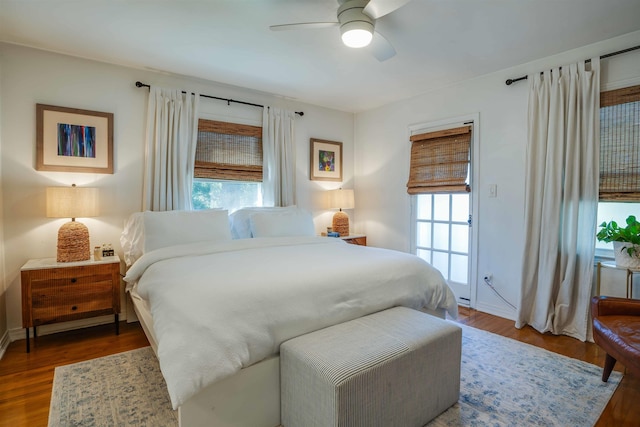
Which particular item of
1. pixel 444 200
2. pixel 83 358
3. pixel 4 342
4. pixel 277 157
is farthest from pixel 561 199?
pixel 4 342

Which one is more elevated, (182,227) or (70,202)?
(70,202)

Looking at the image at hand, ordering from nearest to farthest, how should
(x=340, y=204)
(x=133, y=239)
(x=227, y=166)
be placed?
(x=133, y=239), (x=227, y=166), (x=340, y=204)

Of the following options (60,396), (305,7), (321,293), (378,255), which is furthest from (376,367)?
(305,7)

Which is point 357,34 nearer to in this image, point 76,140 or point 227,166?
point 227,166

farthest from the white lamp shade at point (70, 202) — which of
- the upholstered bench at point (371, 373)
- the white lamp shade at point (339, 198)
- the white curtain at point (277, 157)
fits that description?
the white lamp shade at point (339, 198)

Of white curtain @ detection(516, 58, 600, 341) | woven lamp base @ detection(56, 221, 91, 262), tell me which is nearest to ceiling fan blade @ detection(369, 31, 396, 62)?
white curtain @ detection(516, 58, 600, 341)

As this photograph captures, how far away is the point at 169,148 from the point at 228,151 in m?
0.64

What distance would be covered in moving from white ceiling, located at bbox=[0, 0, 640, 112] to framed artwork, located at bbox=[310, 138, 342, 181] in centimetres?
113

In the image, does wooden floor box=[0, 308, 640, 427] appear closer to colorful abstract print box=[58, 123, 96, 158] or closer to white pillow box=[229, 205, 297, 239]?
white pillow box=[229, 205, 297, 239]

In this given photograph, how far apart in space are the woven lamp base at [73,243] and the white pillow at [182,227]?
514mm

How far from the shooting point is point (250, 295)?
167 centimetres

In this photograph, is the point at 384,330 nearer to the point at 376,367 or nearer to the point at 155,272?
the point at 376,367

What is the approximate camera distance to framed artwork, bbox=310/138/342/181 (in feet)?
14.5

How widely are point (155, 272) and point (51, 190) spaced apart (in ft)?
4.23
